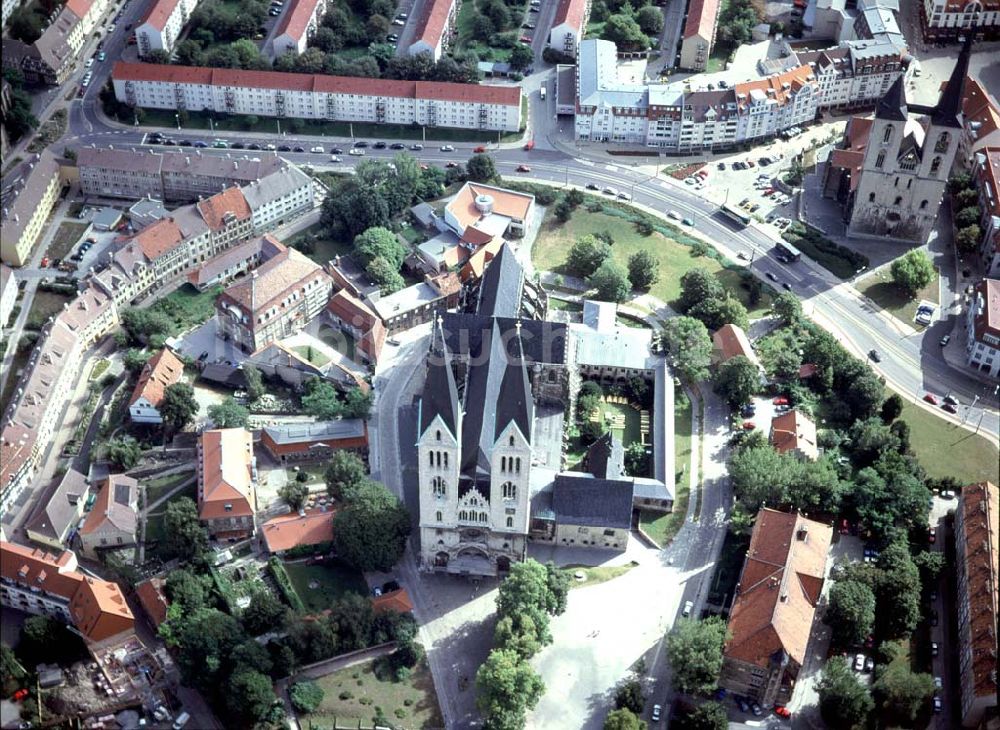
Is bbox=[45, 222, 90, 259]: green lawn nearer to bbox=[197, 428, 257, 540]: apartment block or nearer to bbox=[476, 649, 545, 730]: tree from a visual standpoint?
bbox=[197, 428, 257, 540]: apartment block

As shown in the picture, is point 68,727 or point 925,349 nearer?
point 68,727

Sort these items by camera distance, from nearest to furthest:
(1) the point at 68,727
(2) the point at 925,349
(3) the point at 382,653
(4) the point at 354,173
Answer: (1) the point at 68,727 < (3) the point at 382,653 < (2) the point at 925,349 < (4) the point at 354,173

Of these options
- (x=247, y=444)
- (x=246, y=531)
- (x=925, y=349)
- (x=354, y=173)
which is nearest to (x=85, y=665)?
(x=246, y=531)

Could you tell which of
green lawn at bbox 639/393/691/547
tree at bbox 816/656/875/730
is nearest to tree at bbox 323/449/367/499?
green lawn at bbox 639/393/691/547

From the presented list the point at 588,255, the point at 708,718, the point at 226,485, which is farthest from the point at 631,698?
the point at 588,255

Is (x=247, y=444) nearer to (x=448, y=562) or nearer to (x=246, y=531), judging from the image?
(x=246, y=531)
